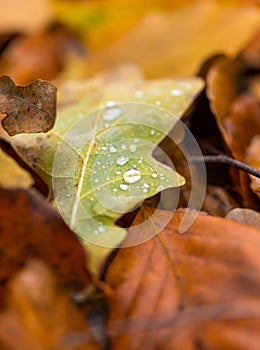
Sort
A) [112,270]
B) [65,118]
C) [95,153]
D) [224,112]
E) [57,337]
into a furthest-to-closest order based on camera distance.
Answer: [224,112] → [65,118] → [95,153] → [112,270] → [57,337]

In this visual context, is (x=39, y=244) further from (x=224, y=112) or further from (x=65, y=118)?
(x=224, y=112)

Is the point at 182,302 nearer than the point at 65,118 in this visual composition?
Yes

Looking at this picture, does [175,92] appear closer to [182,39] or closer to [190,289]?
[190,289]

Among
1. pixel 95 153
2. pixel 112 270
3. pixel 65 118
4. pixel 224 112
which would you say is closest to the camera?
pixel 112 270

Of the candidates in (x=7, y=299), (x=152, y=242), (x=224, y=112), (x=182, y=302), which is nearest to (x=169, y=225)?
(x=152, y=242)

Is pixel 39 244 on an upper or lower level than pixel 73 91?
upper
